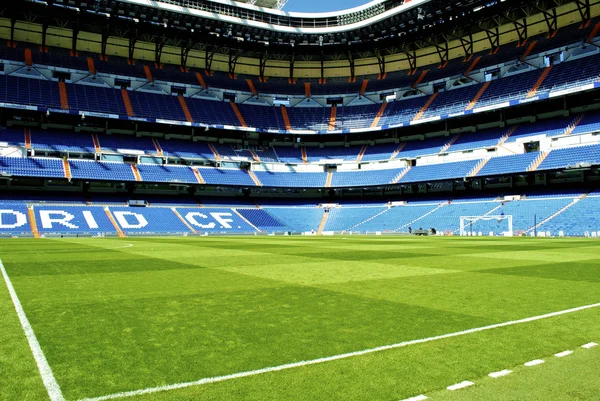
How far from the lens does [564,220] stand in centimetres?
4066

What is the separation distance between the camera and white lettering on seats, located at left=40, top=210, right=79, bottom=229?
4347 centimetres

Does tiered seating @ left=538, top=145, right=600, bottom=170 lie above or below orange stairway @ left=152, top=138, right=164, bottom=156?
below

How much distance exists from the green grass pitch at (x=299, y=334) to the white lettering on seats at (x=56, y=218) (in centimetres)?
3496

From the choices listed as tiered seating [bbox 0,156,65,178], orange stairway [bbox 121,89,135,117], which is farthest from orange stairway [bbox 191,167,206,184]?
tiered seating [bbox 0,156,65,178]

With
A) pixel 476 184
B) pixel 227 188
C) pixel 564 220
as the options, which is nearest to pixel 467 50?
pixel 476 184

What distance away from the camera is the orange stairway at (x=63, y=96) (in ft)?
177

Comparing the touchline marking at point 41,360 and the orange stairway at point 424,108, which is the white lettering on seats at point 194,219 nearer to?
the orange stairway at point 424,108

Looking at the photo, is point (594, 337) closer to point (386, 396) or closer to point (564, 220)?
point (386, 396)

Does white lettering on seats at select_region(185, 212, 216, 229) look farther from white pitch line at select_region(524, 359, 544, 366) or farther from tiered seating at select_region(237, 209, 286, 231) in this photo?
white pitch line at select_region(524, 359, 544, 366)

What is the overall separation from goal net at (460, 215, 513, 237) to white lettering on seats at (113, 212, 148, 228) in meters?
34.6

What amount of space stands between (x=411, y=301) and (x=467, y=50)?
62.0 meters

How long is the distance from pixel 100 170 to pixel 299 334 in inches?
2059

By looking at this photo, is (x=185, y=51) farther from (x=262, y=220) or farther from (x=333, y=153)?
(x=262, y=220)

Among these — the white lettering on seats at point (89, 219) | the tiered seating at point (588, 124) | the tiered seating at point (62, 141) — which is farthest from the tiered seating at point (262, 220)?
the tiered seating at point (588, 124)
